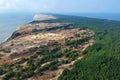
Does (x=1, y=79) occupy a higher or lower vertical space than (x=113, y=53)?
lower

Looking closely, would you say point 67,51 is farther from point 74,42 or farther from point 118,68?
point 118,68

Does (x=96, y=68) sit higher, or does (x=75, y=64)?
(x=96, y=68)

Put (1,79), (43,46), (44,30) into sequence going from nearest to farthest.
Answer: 1. (1,79)
2. (43,46)
3. (44,30)

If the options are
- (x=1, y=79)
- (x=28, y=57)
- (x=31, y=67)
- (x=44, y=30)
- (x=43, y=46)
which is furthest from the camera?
(x=44, y=30)

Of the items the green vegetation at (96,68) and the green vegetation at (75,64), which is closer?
the green vegetation at (96,68)

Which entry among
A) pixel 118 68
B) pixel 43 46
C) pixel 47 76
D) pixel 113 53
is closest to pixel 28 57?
pixel 43 46

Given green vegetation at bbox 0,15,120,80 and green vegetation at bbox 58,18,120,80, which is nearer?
green vegetation at bbox 58,18,120,80

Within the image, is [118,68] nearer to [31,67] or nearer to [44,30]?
[31,67]

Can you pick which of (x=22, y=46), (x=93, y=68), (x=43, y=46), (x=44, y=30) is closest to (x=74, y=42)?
(x=43, y=46)

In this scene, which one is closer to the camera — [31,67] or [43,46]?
[31,67]

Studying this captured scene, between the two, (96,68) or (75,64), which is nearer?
(96,68)
